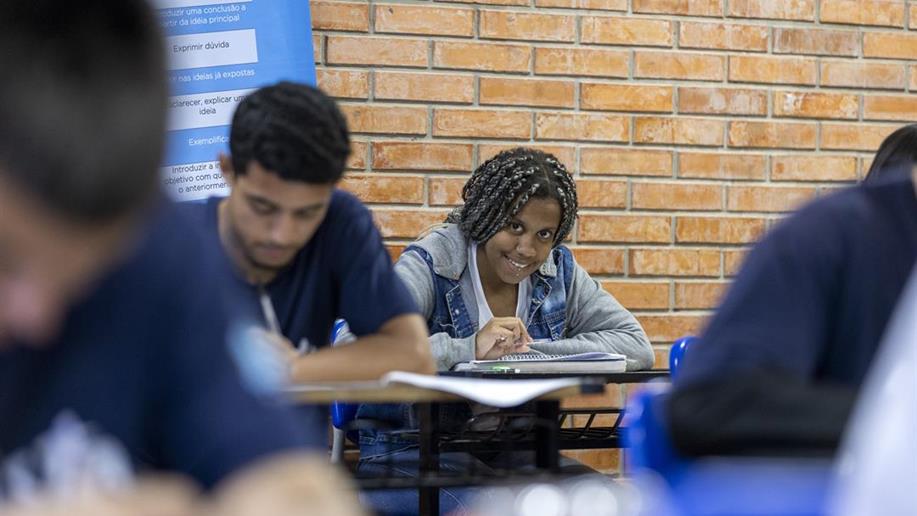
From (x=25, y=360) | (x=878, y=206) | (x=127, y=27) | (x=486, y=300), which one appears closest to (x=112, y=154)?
(x=127, y=27)

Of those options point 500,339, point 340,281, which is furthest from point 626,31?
point 340,281

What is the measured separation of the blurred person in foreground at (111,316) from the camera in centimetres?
A: 62

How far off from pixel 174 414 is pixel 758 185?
3.12 metres

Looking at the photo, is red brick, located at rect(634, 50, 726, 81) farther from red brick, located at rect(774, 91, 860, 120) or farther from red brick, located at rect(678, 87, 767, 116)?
red brick, located at rect(774, 91, 860, 120)

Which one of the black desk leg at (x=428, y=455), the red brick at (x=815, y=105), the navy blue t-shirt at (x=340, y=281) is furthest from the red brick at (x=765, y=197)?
the navy blue t-shirt at (x=340, y=281)

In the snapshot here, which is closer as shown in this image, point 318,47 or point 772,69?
point 318,47

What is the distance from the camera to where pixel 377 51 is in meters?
3.38

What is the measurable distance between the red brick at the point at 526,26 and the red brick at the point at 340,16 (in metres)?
0.35

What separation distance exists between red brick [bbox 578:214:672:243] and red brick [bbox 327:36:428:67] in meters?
0.68

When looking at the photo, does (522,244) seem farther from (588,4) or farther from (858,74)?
(858,74)

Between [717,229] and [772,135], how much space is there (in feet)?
1.13

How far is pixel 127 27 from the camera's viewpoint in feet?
2.17

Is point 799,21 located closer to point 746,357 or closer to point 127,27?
point 746,357

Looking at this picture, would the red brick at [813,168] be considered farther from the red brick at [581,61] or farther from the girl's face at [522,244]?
the girl's face at [522,244]
